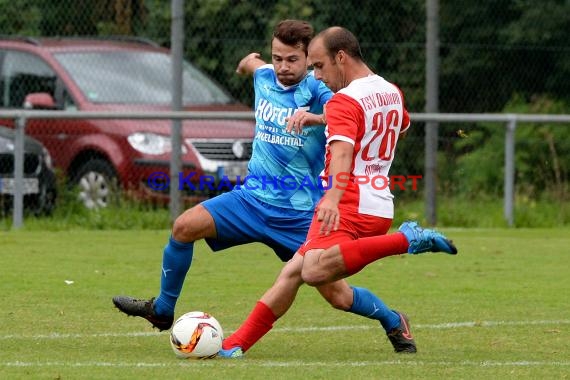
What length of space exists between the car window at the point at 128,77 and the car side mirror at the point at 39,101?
0.36 metres

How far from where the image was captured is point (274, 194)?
7.82 metres

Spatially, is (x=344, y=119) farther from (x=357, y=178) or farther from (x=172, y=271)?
(x=172, y=271)

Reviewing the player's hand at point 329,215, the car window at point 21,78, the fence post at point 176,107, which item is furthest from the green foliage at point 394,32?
the player's hand at point 329,215

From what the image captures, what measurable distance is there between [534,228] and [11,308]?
776 centimetres

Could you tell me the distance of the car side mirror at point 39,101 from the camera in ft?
49.7

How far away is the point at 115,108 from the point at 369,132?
859 centimetres

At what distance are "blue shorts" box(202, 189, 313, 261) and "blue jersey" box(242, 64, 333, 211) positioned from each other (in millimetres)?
51

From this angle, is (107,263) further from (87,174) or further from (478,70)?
(478,70)

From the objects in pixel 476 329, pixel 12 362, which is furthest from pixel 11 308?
pixel 476 329

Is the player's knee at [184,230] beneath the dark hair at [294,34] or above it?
beneath

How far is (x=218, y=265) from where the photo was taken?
12.0 meters

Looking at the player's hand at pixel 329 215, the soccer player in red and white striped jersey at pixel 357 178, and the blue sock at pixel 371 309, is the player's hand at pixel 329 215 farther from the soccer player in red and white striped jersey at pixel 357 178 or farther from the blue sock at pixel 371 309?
the blue sock at pixel 371 309

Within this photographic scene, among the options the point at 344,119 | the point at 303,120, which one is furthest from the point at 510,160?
the point at 344,119

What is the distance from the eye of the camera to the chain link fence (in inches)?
581
